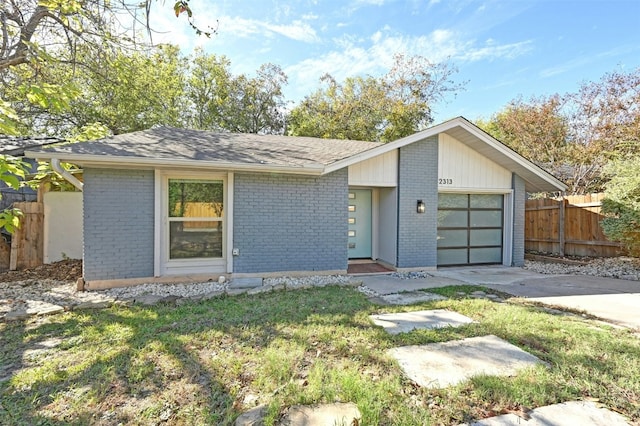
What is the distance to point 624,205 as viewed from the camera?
7602 mm

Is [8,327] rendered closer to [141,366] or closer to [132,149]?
[141,366]

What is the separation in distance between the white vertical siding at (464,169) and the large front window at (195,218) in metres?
5.73

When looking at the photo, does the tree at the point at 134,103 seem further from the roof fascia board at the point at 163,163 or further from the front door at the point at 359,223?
the front door at the point at 359,223

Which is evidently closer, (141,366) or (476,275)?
(141,366)

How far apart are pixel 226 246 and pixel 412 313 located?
4170mm

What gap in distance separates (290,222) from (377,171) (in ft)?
8.46

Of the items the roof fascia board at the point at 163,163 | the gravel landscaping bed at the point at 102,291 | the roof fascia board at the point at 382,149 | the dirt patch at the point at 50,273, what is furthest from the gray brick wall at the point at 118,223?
the roof fascia board at the point at 382,149

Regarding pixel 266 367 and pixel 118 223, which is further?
pixel 118 223

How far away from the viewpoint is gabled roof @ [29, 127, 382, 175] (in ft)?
18.1

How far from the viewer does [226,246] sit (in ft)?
21.9

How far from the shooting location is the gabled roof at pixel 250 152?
564 cm

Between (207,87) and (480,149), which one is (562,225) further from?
(207,87)

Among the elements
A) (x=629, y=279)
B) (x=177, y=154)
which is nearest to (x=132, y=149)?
(x=177, y=154)

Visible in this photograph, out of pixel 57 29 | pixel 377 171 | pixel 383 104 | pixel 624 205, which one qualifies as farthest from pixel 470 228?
pixel 383 104
